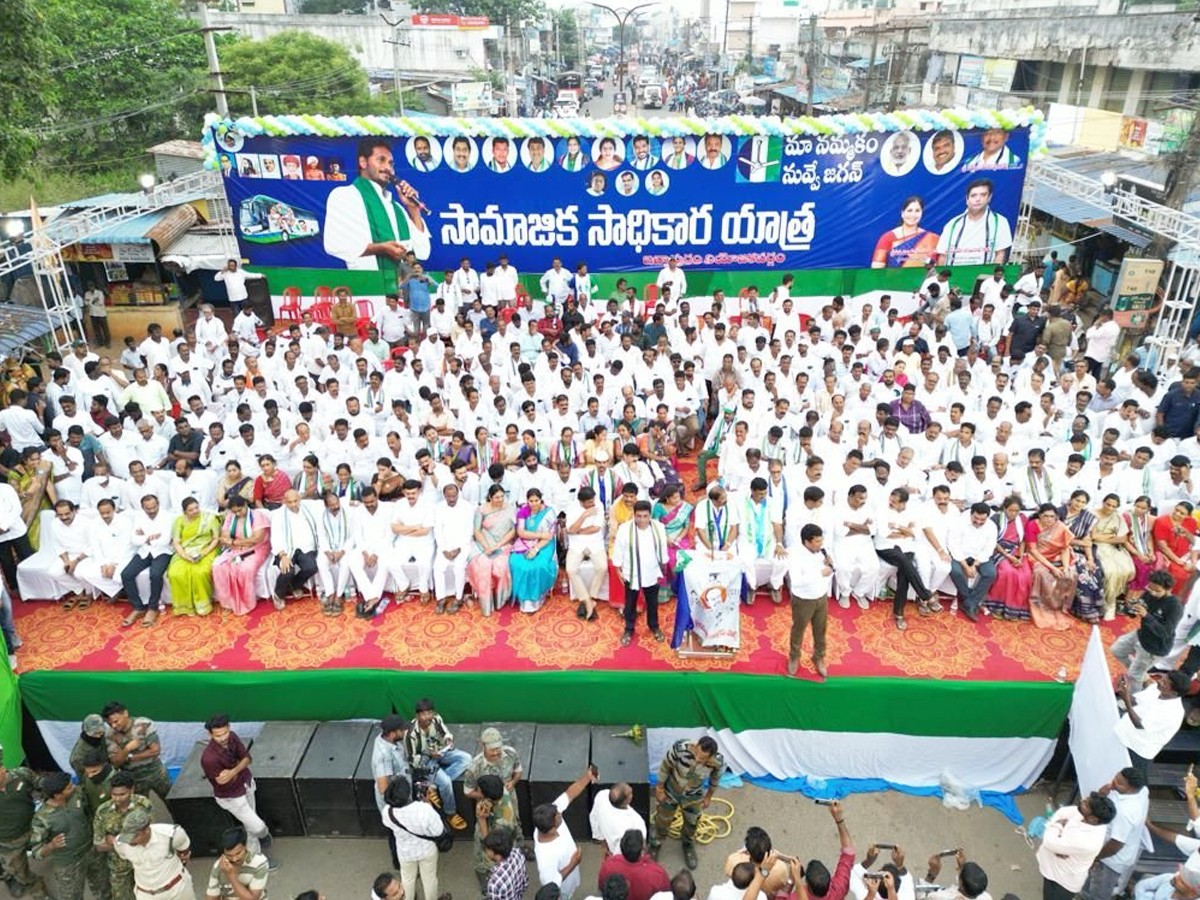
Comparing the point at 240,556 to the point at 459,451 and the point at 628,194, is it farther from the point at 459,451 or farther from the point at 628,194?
the point at 628,194

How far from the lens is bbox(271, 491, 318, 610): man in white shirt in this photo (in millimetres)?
6645

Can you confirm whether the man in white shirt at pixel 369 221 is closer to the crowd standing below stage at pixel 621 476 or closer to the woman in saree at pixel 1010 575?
the crowd standing below stage at pixel 621 476

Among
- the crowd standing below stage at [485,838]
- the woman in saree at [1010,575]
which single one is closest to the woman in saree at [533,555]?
the crowd standing below stage at [485,838]

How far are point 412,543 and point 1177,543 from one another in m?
5.88

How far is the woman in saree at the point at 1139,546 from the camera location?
6438 mm

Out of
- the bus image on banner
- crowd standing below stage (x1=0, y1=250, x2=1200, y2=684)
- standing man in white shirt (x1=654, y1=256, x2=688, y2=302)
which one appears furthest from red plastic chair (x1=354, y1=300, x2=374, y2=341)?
standing man in white shirt (x1=654, y1=256, x2=688, y2=302)

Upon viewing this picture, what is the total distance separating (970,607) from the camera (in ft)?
21.0

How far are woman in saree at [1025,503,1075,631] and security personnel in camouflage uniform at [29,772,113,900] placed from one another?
21.3 ft

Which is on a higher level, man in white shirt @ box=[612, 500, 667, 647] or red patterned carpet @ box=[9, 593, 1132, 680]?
man in white shirt @ box=[612, 500, 667, 647]

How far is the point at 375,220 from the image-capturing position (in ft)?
41.1

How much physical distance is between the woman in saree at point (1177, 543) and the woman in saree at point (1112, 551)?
0.78 feet

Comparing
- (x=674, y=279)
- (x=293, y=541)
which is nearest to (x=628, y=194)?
Answer: (x=674, y=279)

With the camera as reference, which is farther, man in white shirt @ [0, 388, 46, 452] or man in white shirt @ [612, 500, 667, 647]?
man in white shirt @ [0, 388, 46, 452]

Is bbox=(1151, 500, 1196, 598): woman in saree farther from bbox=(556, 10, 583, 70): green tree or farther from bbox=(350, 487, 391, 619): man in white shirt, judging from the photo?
bbox=(556, 10, 583, 70): green tree
